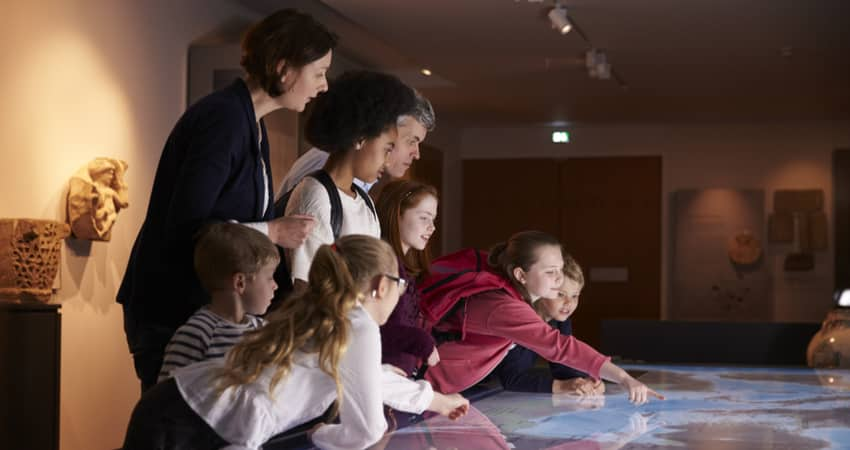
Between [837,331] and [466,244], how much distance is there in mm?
7942

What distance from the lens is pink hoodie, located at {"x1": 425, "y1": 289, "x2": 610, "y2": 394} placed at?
9.89 feet

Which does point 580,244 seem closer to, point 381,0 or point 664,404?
point 381,0

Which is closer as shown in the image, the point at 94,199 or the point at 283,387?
the point at 283,387

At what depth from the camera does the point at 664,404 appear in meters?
2.79

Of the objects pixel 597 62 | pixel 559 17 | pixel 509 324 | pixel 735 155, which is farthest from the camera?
pixel 735 155

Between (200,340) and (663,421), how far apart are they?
3.26 feet

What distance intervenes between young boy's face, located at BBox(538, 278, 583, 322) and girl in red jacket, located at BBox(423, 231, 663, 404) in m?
0.24

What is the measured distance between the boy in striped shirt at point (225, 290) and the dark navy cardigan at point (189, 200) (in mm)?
47

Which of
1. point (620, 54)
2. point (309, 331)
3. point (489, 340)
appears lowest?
point (489, 340)

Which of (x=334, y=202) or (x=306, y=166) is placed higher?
(x=306, y=166)

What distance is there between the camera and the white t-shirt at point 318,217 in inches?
96.3

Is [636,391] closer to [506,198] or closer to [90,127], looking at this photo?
[90,127]

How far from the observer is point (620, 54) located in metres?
7.93

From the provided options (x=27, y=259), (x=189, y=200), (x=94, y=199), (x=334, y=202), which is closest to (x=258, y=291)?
(x=189, y=200)
